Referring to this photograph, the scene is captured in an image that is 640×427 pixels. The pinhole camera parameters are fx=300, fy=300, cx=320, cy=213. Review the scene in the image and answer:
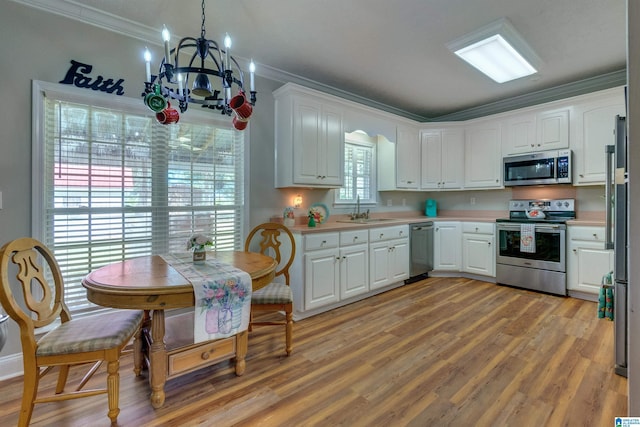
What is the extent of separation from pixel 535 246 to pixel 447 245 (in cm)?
108

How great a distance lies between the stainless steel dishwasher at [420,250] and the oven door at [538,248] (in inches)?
34.8

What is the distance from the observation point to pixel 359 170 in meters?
4.47

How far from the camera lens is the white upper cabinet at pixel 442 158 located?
15.3ft

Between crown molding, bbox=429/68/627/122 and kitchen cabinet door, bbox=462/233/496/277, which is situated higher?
crown molding, bbox=429/68/627/122

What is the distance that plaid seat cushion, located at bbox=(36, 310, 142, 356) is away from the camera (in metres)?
1.48

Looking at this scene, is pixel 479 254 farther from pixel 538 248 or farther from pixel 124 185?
pixel 124 185

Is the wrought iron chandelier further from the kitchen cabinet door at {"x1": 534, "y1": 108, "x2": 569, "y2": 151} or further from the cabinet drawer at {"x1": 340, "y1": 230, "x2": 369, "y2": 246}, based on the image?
the kitchen cabinet door at {"x1": 534, "y1": 108, "x2": 569, "y2": 151}

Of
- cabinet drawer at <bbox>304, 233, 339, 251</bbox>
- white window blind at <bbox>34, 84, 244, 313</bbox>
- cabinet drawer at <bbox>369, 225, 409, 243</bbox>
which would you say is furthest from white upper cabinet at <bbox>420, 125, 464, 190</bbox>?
white window blind at <bbox>34, 84, 244, 313</bbox>

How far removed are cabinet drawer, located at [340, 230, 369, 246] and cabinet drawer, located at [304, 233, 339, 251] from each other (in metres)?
0.09

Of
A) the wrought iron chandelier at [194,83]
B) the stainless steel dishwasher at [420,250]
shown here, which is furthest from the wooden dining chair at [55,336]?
the stainless steel dishwasher at [420,250]

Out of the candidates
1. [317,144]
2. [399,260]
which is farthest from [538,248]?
[317,144]

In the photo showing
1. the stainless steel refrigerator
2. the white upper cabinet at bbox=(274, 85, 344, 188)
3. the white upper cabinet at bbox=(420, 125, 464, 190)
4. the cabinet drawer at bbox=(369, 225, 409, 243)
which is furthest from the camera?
the white upper cabinet at bbox=(420, 125, 464, 190)

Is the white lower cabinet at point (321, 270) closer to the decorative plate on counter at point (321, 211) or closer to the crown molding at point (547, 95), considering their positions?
the decorative plate on counter at point (321, 211)

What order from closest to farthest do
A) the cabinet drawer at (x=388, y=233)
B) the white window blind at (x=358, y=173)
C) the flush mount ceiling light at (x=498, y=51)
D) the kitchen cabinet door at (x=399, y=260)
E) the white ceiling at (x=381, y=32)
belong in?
the white ceiling at (x=381, y=32) → the flush mount ceiling light at (x=498, y=51) → the cabinet drawer at (x=388, y=233) → the kitchen cabinet door at (x=399, y=260) → the white window blind at (x=358, y=173)
